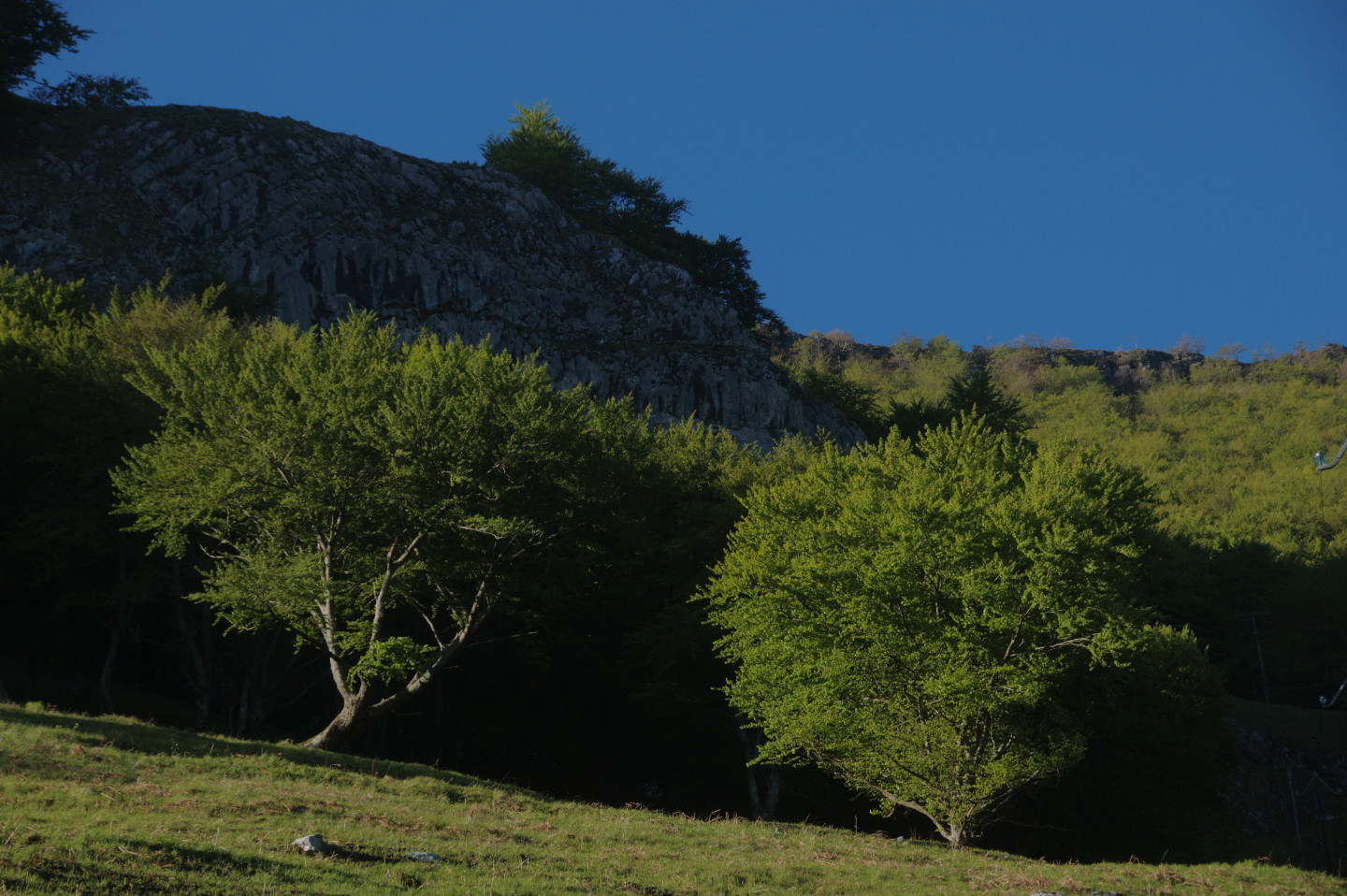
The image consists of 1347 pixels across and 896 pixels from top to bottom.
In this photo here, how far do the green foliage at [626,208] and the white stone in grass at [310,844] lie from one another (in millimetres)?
79583

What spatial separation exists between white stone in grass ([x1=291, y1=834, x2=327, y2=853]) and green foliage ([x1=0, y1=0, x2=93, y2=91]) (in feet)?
275

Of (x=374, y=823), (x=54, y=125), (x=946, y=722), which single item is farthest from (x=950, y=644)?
(x=54, y=125)

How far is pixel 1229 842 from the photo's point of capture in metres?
44.5

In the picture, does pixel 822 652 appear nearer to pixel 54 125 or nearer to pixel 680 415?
pixel 680 415

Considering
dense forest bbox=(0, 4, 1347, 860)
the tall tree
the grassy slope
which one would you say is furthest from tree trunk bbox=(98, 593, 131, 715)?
the grassy slope

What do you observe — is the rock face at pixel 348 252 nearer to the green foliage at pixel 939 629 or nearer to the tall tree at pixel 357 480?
the tall tree at pixel 357 480

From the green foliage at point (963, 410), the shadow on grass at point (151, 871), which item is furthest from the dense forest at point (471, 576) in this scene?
the green foliage at point (963, 410)

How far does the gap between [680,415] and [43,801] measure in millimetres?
54869

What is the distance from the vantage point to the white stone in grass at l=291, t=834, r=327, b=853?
1168cm

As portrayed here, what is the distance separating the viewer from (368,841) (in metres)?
13.1

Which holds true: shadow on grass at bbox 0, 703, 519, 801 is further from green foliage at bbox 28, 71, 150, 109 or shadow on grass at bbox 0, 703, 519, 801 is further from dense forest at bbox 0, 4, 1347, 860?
green foliage at bbox 28, 71, 150, 109

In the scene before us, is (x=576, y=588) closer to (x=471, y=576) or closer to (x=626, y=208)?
(x=471, y=576)

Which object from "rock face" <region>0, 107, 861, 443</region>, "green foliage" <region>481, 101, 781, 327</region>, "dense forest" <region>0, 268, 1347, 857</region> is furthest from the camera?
"green foliage" <region>481, 101, 781, 327</region>

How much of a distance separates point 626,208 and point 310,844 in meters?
89.2
